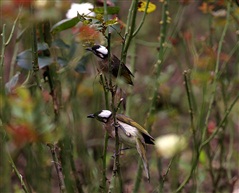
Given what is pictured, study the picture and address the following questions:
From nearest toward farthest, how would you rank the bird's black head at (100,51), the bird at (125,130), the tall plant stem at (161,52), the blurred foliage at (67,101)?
the blurred foliage at (67,101)
the bird at (125,130)
the bird's black head at (100,51)
the tall plant stem at (161,52)

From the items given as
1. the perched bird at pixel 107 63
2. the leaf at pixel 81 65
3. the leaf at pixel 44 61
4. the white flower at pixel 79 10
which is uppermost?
the white flower at pixel 79 10

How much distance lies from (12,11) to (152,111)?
0.92m

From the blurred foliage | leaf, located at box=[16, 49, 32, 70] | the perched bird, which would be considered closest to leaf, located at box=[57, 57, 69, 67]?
the blurred foliage

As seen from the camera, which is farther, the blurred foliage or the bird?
the bird

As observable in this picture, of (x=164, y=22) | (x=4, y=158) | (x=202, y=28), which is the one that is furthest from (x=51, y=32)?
(x=202, y=28)

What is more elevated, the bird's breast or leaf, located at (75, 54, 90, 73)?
the bird's breast

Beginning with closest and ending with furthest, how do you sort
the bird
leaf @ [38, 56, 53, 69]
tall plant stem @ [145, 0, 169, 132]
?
1. the bird
2. leaf @ [38, 56, 53, 69]
3. tall plant stem @ [145, 0, 169, 132]

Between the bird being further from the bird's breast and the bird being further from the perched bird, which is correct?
the perched bird

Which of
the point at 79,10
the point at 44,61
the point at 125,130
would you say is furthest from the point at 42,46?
the point at 125,130

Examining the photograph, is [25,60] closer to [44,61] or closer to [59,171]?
[44,61]

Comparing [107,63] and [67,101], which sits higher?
[107,63]

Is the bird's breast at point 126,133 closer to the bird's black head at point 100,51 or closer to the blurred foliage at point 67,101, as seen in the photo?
the blurred foliage at point 67,101

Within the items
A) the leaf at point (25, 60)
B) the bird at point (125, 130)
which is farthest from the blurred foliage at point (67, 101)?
the bird at point (125, 130)

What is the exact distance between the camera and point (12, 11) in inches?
109
